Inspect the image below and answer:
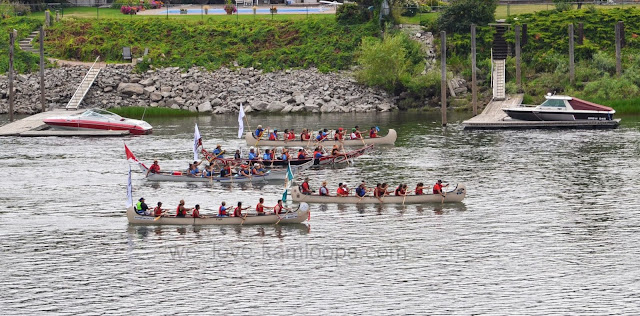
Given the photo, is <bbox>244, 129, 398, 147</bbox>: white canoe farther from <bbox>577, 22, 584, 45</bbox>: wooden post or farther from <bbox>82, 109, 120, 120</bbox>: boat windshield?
<bbox>577, 22, 584, 45</bbox>: wooden post

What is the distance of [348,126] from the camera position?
277ft

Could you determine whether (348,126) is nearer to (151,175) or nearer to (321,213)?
(151,175)

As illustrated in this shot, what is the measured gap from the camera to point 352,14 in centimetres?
10931

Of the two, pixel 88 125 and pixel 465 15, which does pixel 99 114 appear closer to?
pixel 88 125

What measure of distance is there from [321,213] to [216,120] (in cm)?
3964

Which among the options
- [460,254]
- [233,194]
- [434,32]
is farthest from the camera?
[434,32]

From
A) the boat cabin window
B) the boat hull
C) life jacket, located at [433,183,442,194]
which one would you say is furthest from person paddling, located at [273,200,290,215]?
the boat cabin window

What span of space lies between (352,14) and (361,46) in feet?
24.7

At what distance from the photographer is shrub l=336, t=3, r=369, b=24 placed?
109 m

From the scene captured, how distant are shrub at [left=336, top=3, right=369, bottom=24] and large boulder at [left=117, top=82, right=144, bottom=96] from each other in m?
23.2

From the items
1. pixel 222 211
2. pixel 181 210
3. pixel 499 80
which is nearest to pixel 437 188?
pixel 222 211

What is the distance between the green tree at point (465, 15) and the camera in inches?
4075

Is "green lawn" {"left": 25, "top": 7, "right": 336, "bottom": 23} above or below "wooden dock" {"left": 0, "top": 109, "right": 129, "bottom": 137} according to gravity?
above

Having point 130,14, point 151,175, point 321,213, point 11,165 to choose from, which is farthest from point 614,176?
point 130,14
